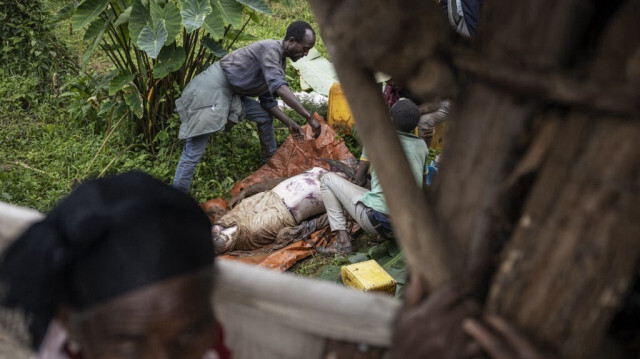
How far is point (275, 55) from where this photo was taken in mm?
4609

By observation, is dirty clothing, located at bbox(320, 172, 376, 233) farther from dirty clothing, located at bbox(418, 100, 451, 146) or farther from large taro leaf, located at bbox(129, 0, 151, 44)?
large taro leaf, located at bbox(129, 0, 151, 44)

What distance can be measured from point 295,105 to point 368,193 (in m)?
1.31

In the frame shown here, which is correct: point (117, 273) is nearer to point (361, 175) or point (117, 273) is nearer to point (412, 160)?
point (412, 160)

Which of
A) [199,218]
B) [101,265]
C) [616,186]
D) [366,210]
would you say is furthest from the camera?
[366,210]

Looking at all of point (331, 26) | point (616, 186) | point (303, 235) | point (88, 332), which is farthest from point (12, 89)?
point (616, 186)

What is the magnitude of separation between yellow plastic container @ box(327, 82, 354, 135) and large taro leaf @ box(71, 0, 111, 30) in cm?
223

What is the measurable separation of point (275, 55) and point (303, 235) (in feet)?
5.22

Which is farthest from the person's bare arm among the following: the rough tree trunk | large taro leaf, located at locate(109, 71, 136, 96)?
the rough tree trunk

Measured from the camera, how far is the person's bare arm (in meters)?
4.65

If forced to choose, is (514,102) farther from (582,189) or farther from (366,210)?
→ (366,210)

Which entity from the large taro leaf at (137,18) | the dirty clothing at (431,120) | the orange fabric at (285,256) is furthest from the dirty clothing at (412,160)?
the large taro leaf at (137,18)

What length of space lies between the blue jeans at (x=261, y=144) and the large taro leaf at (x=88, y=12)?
1361mm

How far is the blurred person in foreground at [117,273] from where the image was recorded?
1.03m

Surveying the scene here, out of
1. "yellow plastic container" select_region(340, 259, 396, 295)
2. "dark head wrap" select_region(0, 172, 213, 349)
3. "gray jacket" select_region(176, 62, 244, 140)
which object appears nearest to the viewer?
"dark head wrap" select_region(0, 172, 213, 349)
